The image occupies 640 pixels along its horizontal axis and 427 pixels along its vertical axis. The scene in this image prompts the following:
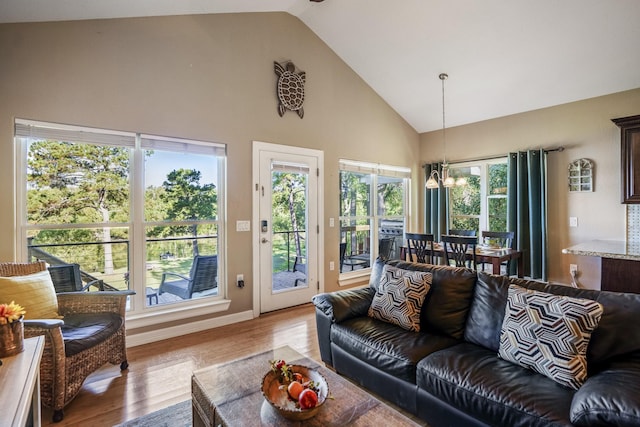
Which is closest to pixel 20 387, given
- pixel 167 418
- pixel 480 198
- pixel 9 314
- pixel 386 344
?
pixel 9 314

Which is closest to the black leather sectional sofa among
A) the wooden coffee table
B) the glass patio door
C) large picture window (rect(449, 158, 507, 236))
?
the wooden coffee table

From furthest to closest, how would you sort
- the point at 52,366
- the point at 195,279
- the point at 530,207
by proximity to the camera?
1. the point at 530,207
2. the point at 195,279
3. the point at 52,366

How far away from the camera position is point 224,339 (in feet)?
10.2

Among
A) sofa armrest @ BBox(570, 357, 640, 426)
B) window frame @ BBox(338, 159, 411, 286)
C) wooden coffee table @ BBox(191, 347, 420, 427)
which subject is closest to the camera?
sofa armrest @ BBox(570, 357, 640, 426)

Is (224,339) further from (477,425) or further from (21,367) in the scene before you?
(477,425)

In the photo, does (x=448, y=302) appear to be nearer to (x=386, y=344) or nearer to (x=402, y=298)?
(x=402, y=298)

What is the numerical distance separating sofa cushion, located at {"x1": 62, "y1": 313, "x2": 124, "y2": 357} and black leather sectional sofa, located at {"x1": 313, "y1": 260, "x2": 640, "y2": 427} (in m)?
1.55

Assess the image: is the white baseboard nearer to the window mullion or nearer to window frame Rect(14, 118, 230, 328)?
window frame Rect(14, 118, 230, 328)

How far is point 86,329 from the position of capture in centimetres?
217

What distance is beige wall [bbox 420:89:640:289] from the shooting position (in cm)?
385

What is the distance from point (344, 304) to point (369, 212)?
289 cm

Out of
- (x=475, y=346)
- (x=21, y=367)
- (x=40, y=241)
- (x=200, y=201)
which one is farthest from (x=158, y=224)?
(x=475, y=346)

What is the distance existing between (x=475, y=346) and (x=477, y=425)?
53cm

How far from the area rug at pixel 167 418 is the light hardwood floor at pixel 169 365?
7 centimetres
